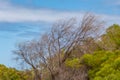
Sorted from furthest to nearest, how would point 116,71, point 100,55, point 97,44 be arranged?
point 97,44 < point 100,55 < point 116,71

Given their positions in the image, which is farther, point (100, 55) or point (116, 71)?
point (100, 55)

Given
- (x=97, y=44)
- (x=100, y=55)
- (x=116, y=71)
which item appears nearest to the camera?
(x=116, y=71)

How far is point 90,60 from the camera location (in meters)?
24.2

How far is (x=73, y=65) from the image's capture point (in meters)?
24.7

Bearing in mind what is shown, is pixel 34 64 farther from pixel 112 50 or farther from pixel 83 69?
pixel 112 50

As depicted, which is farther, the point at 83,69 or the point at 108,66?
the point at 83,69

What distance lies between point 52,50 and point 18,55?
216 cm

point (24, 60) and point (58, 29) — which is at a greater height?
point (58, 29)

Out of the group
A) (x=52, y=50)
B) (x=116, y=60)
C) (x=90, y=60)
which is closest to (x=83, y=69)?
(x=90, y=60)

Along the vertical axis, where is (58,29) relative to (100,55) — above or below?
above

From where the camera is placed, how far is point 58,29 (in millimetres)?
25297

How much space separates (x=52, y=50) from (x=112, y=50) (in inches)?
141

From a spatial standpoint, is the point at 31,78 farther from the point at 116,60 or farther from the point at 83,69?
the point at 116,60

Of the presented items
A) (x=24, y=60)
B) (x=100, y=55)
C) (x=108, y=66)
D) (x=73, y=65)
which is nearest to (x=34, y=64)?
(x=24, y=60)
